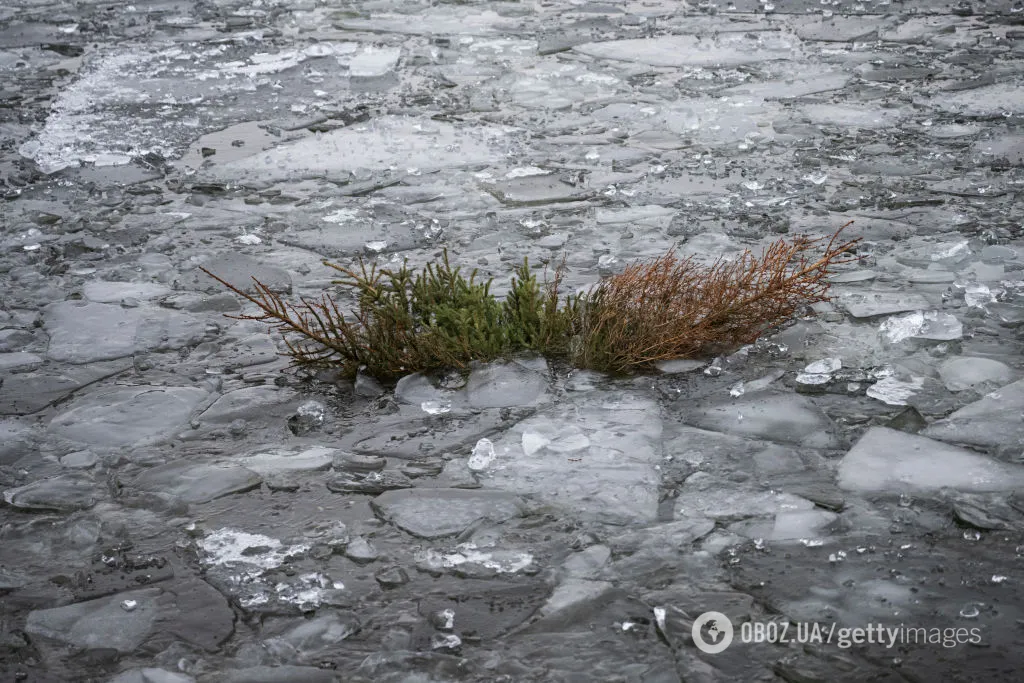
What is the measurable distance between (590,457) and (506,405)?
0.44 meters

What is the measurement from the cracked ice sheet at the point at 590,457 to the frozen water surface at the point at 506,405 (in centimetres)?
1

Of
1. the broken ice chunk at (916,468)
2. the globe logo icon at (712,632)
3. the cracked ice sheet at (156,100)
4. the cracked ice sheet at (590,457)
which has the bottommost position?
the globe logo icon at (712,632)

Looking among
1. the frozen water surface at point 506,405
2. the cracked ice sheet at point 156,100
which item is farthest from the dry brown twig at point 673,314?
the cracked ice sheet at point 156,100

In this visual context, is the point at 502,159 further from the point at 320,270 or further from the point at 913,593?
the point at 913,593

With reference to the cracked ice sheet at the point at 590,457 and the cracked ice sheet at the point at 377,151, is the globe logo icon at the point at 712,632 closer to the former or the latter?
the cracked ice sheet at the point at 590,457

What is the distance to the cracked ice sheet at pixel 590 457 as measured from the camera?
2.86 m

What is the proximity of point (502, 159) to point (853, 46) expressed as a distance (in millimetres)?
3545

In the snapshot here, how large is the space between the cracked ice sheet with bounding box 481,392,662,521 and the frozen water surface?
0.01m

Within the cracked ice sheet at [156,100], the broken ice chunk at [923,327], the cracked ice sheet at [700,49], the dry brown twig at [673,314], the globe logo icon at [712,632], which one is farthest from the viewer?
the cracked ice sheet at [700,49]

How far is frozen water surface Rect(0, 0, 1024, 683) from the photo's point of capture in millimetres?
2402

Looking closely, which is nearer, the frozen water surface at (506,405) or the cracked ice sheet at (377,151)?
the frozen water surface at (506,405)

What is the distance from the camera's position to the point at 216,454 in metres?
3.18

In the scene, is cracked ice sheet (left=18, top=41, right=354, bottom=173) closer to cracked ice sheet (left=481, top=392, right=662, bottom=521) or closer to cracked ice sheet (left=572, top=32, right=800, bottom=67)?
cracked ice sheet (left=572, top=32, right=800, bottom=67)

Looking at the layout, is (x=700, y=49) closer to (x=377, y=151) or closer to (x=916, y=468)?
(x=377, y=151)
